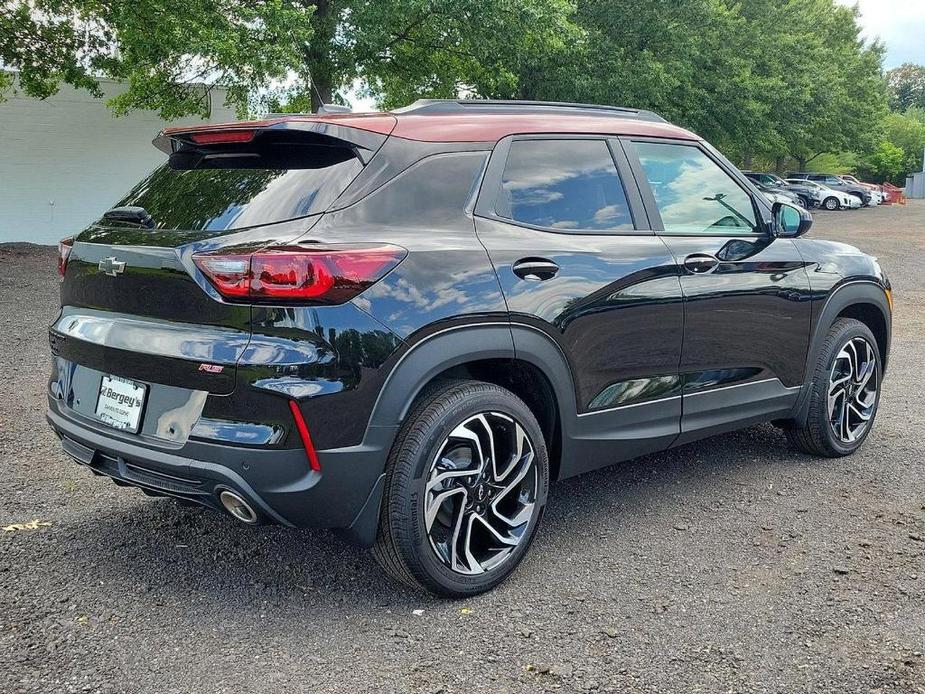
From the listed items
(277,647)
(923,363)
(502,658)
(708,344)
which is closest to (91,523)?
(277,647)

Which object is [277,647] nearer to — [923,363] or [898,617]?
[898,617]

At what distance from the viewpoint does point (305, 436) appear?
9.43 ft

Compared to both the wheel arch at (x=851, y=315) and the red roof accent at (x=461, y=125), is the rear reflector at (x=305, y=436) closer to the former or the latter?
the red roof accent at (x=461, y=125)

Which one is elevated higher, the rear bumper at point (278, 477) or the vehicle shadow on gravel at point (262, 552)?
the rear bumper at point (278, 477)

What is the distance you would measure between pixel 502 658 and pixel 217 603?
107 centimetres

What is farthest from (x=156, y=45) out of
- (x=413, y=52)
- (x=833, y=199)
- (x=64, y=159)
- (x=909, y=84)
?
(x=909, y=84)

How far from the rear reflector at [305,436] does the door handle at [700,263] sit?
198cm

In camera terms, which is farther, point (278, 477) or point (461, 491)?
point (461, 491)

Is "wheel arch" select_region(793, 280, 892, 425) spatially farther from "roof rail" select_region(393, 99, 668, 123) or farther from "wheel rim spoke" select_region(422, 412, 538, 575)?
"wheel rim spoke" select_region(422, 412, 538, 575)

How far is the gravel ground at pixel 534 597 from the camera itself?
281 cm

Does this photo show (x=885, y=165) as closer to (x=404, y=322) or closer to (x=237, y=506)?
(x=404, y=322)

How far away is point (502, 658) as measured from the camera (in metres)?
2.91

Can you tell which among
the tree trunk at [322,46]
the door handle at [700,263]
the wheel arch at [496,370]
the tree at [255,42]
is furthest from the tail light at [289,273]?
the tree trunk at [322,46]

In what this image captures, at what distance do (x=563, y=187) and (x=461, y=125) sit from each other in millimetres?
522
